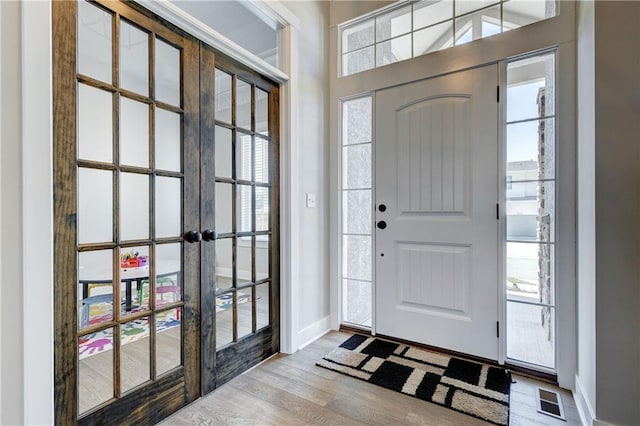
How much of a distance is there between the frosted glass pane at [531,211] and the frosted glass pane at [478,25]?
3.37 feet

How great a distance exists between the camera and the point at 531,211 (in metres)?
1.99

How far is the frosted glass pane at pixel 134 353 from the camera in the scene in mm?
1416


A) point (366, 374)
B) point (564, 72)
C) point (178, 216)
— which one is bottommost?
point (366, 374)

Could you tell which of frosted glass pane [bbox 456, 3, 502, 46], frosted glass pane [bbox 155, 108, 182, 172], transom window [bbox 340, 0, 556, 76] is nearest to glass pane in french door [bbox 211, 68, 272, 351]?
frosted glass pane [bbox 155, 108, 182, 172]

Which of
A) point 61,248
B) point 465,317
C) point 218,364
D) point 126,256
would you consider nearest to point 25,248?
point 61,248

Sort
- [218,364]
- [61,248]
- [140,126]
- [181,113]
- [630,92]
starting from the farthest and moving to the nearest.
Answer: [218,364] → [181,113] → [140,126] → [630,92] → [61,248]

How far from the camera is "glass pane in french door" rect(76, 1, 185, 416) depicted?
50.3 inches

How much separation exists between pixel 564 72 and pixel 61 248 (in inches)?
104

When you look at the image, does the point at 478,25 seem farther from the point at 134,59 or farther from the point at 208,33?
the point at 134,59

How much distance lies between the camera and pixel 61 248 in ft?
3.84

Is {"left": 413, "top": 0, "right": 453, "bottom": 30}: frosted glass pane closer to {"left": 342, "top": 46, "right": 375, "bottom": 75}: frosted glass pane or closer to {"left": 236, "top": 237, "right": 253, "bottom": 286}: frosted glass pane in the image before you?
{"left": 342, "top": 46, "right": 375, "bottom": 75}: frosted glass pane

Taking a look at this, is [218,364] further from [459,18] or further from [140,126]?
[459,18]

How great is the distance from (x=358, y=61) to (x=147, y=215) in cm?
207

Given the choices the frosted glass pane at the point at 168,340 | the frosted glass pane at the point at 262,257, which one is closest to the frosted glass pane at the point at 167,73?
the frosted glass pane at the point at 262,257
